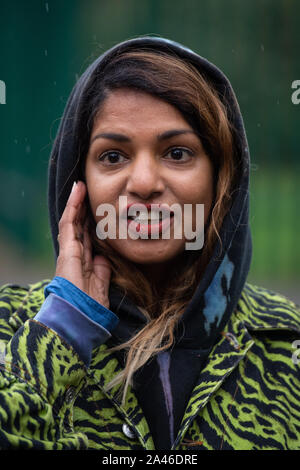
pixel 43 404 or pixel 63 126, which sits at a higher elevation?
pixel 63 126

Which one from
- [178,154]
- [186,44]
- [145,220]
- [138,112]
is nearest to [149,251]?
[145,220]

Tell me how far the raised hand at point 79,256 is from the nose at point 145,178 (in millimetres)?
255

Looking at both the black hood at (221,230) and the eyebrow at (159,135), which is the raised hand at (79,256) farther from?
the eyebrow at (159,135)

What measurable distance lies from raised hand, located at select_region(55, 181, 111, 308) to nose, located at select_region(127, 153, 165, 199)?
0.84 ft

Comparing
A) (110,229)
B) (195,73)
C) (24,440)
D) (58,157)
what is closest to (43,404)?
(24,440)

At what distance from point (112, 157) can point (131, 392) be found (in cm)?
77

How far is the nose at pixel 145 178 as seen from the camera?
1.95 meters

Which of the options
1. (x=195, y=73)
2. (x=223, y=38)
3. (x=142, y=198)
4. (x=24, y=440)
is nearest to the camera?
(x=24, y=440)

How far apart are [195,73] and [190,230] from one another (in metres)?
0.54

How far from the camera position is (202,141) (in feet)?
6.84

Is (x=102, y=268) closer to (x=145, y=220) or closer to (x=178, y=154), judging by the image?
(x=145, y=220)

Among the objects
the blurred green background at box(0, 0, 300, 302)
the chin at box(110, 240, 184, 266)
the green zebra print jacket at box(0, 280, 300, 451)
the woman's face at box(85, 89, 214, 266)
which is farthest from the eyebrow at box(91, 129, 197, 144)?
the blurred green background at box(0, 0, 300, 302)
